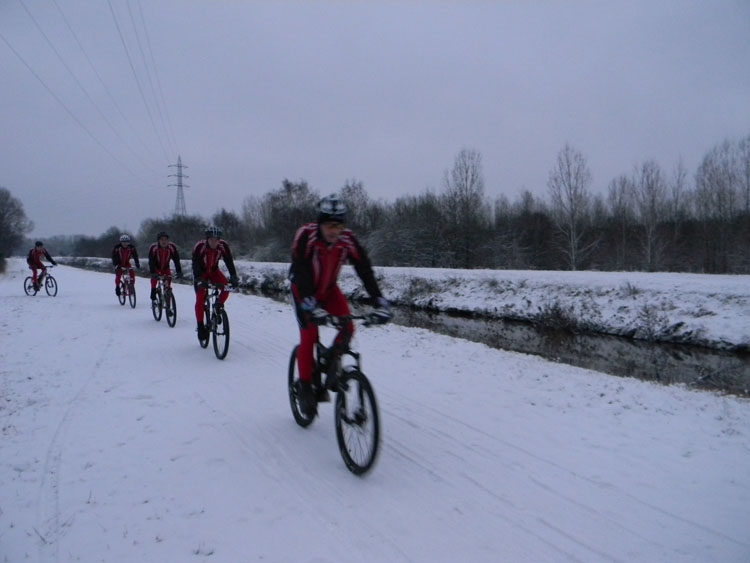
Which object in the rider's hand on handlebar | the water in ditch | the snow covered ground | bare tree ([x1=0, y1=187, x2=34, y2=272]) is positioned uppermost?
bare tree ([x1=0, y1=187, x2=34, y2=272])

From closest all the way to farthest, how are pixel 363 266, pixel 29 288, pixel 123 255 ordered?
pixel 363 266
pixel 123 255
pixel 29 288

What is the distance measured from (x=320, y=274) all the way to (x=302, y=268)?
25cm

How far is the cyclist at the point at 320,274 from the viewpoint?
4.00 metres

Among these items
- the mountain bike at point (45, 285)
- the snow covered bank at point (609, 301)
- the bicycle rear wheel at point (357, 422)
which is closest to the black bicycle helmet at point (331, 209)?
the bicycle rear wheel at point (357, 422)

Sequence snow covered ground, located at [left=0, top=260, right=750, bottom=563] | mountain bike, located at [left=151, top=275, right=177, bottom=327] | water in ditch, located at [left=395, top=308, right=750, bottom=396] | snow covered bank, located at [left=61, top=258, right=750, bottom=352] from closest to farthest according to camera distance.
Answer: snow covered ground, located at [left=0, top=260, right=750, bottom=563] → water in ditch, located at [left=395, top=308, right=750, bottom=396] → mountain bike, located at [left=151, top=275, right=177, bottom=327] → snow covered bank, located at [left=61, top=258, right=750, bottom=352]

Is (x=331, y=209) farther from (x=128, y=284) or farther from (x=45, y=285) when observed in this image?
(x=45, y=285)

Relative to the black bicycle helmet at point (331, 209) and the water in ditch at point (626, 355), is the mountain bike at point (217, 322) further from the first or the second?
the water in ditch at point (626, 355)

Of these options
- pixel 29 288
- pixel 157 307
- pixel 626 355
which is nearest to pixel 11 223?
pixel 29 288

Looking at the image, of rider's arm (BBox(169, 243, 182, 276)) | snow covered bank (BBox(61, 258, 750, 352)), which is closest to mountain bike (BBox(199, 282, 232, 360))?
rider's arm (BBox(169, 243, 182, 276))

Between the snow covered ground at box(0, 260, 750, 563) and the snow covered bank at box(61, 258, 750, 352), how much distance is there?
8888mm

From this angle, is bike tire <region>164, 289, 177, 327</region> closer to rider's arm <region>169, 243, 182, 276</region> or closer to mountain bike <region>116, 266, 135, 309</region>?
rider's arm <region>169, 243, 182, 276</region>

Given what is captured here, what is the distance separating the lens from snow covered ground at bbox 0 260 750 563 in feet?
9.49

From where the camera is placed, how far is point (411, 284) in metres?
25.6

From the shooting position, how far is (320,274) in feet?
14.0
